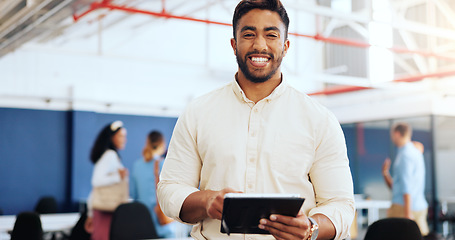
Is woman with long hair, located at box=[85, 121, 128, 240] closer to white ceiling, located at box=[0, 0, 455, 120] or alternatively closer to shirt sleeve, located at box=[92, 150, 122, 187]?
shirt sleeve, located at box=[92, 150, 122, 187]

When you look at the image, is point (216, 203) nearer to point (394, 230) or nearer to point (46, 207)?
point (394, 230)

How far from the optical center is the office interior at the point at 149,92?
34.2 ft

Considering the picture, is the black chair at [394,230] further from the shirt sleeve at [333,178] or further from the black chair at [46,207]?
the black chair at [46,207]

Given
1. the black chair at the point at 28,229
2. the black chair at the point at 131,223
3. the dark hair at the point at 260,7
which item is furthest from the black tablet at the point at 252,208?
the black chair at the point at 28,229

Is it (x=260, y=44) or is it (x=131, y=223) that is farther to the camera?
(x=131, y=223)

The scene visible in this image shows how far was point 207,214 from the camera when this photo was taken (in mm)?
1551

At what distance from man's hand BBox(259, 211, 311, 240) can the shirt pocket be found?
0.18m

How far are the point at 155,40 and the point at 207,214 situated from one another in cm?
1085

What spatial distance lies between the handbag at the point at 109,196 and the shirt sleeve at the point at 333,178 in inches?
133

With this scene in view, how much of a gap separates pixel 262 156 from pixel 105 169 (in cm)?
350

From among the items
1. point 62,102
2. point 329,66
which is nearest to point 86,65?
point 62,102

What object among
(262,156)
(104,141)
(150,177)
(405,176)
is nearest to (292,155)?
(262,156)

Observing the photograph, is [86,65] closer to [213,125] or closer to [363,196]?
[363,196]

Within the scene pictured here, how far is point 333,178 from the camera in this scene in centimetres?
163
